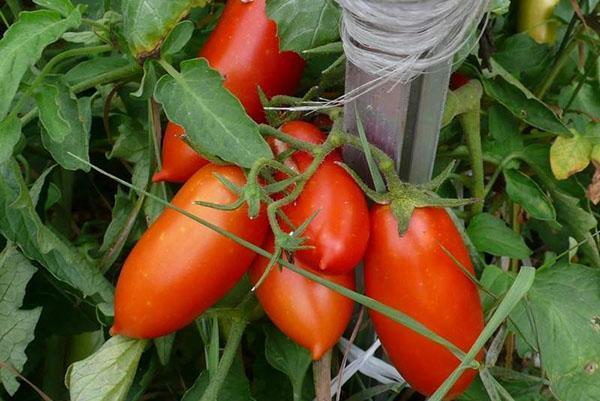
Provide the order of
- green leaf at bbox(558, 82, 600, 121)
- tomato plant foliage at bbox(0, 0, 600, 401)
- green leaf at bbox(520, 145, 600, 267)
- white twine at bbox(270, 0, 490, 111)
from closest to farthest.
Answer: white twine at bbox(270, 0, 490, 111), tomato plant foliage at bbox(0, 0, 600, 401), green leaf at bbox(520, 145, 600, 267), green leaf at bbox(558, 82, 600, 121)

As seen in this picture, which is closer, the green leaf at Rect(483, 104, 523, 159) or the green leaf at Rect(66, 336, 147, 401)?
the green leaf at Rect(66, 336, 147, 401)

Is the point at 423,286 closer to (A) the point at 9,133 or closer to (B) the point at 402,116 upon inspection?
(B) the point at 402,116

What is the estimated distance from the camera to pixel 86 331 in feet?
3.32

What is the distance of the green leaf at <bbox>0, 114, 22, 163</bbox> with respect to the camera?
0.74 m

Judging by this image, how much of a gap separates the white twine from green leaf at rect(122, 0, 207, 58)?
0.17m

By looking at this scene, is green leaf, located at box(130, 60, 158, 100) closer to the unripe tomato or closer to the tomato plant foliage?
the tomato plant foliage

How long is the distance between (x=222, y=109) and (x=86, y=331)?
1.44ft

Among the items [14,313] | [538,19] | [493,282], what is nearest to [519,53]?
A: [538,19]

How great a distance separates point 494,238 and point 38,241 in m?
0.48

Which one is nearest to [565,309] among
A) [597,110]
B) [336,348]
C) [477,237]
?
[477,237]

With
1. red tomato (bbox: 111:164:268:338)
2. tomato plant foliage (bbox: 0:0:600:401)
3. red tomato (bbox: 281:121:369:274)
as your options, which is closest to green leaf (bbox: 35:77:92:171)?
tomato plant foliage (bbox: 0:0:600:401)

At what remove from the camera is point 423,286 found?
2.25 feet

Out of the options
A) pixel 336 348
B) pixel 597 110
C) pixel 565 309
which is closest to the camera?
pixel 565 309

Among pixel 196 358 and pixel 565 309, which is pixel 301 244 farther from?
pixel 196 358
